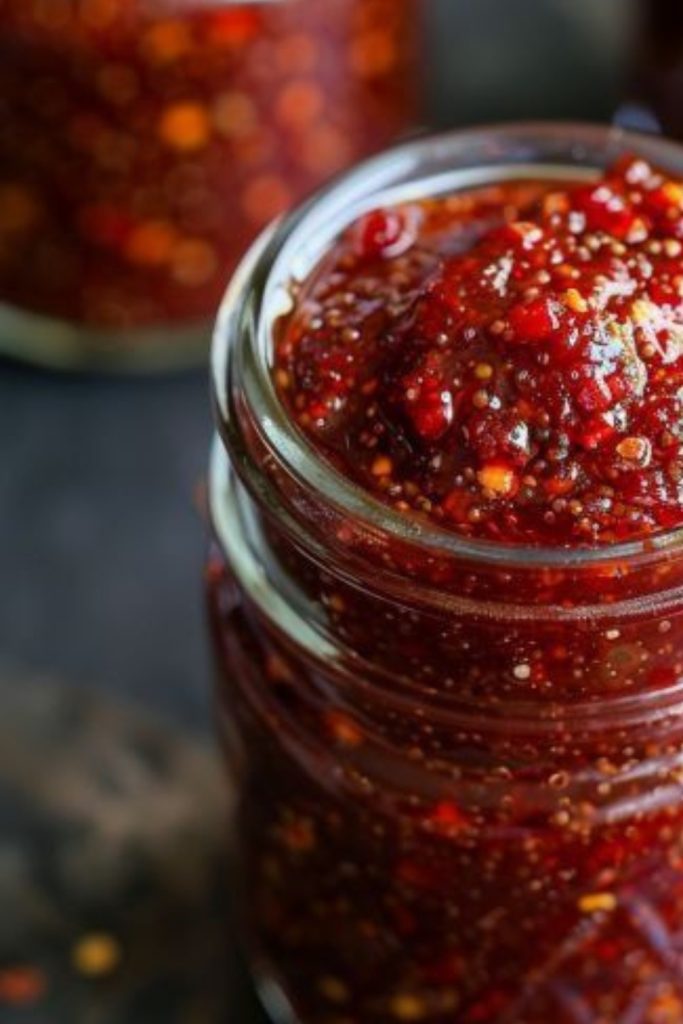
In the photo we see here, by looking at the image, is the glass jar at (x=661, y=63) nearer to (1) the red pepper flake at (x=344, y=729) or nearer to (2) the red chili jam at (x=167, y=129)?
(2) the red chili jam at (x=167, y=129)

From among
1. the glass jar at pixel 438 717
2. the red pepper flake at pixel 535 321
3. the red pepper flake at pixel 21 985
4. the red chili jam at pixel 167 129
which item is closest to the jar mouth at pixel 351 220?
the glass jar at pixel 438 717

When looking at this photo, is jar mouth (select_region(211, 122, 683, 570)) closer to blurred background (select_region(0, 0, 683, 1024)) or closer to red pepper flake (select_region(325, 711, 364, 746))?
red pepper flake (select_region(325, 711, 364, 746))

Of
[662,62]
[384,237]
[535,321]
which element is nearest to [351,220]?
[384,237]

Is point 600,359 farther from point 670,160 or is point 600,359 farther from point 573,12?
point 573,12

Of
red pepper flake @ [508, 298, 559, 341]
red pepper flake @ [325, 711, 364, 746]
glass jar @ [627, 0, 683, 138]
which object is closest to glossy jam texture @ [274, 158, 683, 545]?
red pepper flake @ [508, 298, 559, 341]

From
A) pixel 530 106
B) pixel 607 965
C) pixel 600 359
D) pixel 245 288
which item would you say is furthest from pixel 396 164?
pixel 530 106

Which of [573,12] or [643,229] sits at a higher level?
[573,12]

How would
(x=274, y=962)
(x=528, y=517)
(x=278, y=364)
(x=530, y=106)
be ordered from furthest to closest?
(x=530, y=106) → (x=274, y=962) → (x=278, y=364) → (x=528, y=517)
